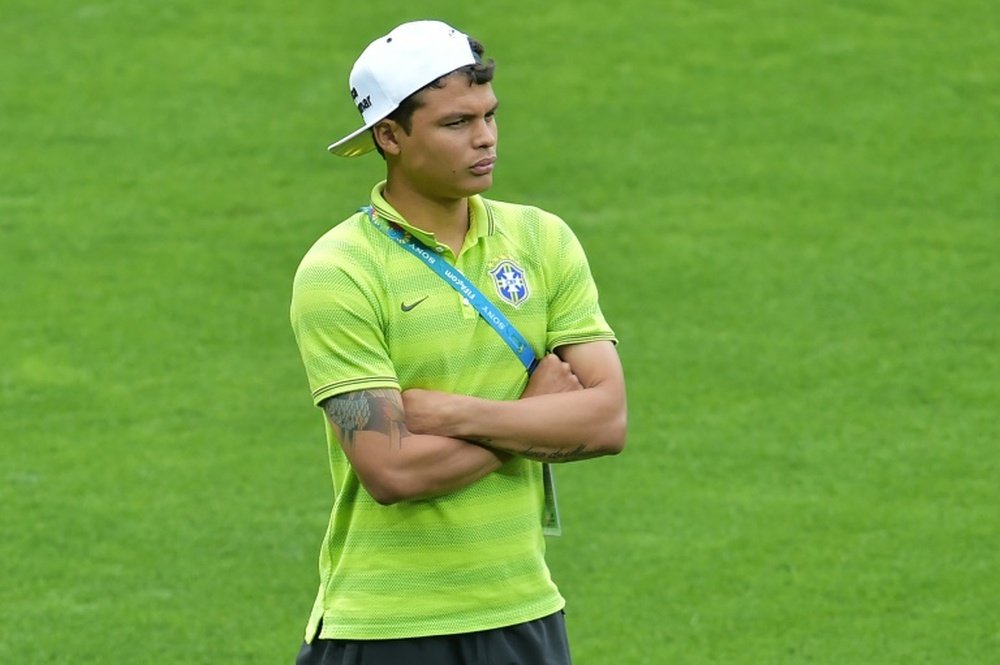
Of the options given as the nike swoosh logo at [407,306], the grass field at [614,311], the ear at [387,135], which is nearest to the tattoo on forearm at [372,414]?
the nike swoosh logo at [407,306]

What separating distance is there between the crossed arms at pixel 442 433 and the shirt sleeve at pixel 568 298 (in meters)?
0.12

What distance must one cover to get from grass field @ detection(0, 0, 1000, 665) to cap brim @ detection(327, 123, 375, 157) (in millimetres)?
2703

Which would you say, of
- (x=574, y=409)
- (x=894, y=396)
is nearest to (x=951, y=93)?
(x=894, y=396)

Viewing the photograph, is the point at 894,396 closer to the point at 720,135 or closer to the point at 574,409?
the point at 720,135

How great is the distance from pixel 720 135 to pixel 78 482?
180 inches

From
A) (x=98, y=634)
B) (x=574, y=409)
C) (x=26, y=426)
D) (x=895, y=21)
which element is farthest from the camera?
(x=895, y=21)

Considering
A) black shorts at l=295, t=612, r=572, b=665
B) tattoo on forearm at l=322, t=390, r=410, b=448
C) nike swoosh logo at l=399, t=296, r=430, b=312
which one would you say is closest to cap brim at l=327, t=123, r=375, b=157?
nike swoosh logo at l=399, t=296, r=430, b=312

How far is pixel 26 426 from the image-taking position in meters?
7.92

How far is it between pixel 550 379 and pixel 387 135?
2.02 feet

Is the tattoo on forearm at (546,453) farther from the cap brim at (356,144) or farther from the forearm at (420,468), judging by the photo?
the cap brim at (356,144)

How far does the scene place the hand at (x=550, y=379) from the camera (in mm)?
3762

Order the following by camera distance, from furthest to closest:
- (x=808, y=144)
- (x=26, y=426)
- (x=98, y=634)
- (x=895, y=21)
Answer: (x=895, y=21), (x=808, y=144), (x=26, y=426), (x=98, y=634)

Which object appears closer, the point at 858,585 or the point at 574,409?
the point at 574,409

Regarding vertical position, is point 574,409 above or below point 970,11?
above
